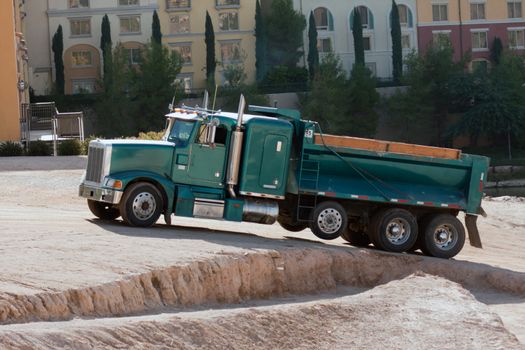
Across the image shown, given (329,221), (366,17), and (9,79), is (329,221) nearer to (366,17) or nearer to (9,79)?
(9,79)

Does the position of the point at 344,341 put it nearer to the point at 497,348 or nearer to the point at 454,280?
the point at 497,348

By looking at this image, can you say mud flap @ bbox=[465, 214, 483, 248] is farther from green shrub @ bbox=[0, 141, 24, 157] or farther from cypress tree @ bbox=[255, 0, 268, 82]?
cypress tree @ bbox=[255, 0, 268, 82]

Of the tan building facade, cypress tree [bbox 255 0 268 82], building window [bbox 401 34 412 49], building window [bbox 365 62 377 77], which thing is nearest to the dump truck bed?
the tan building facade

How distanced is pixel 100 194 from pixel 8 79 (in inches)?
1345

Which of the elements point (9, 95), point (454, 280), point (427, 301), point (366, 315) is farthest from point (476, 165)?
point (9, 95)

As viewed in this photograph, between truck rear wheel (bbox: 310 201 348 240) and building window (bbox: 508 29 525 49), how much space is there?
275 ft

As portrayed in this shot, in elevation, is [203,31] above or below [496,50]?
above

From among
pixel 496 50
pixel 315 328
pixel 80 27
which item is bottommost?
pixel 315 328

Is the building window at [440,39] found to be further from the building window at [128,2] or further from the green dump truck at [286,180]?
the green dump truck at [286,180]

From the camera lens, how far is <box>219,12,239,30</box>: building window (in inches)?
3959

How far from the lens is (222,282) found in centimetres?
1903

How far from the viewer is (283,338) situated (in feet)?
50.9

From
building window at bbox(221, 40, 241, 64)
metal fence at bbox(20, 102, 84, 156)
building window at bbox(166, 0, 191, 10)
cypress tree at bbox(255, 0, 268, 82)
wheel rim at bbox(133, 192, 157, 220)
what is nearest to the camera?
wheel rim at bbox(133, 192, 157, 220)

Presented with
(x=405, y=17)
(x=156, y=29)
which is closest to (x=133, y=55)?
(x=156, y=29)
